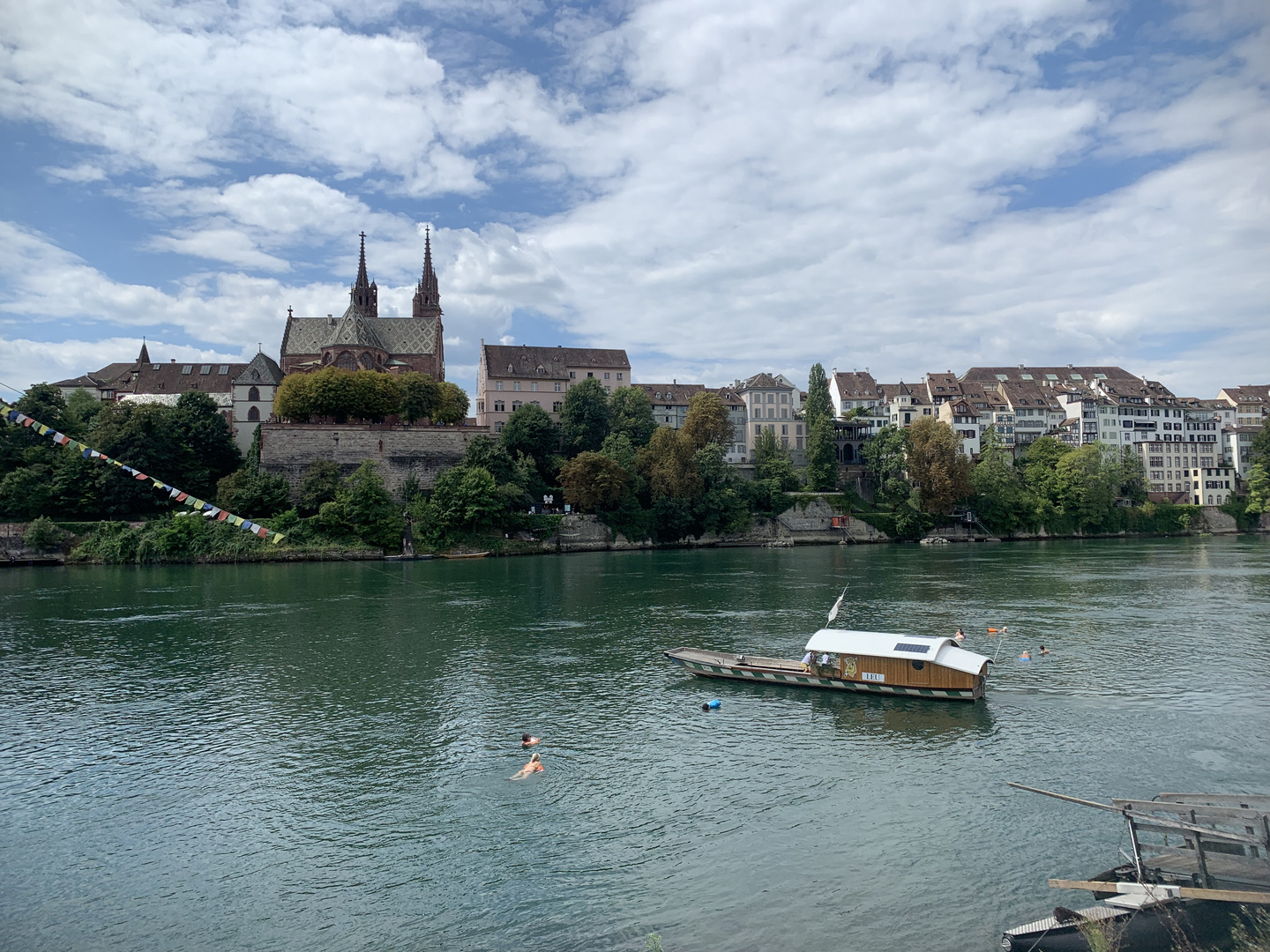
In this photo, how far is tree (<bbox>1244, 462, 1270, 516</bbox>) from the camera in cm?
10244

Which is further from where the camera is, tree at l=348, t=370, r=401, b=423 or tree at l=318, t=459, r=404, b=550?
tree at l=348, t=370, r=401, b=423

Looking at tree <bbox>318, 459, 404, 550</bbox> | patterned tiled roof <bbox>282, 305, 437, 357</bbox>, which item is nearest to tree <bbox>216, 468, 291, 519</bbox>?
tree <bbox>318, 459, 404, 550</bbox>

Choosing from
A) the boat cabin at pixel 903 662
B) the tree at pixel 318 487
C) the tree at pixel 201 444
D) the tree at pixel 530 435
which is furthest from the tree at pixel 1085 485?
the tree at pixel 201 444

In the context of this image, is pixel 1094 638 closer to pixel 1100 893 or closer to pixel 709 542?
pixel 1100 893

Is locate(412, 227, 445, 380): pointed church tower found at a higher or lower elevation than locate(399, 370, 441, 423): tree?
higher

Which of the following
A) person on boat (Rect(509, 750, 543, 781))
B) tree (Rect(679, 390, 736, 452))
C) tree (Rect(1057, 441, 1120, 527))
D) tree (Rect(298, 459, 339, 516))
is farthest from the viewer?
tree (Rect(1057, 441, 1120, 527))

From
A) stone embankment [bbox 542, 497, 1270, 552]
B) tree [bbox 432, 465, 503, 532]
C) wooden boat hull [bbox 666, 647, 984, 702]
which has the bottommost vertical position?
wooden boat hull [bbox 666, 647, 984, 702]

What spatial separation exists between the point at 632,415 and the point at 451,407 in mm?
22187

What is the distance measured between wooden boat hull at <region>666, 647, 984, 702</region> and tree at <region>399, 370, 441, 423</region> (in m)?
66.8

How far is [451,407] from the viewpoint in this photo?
9112 centimetres

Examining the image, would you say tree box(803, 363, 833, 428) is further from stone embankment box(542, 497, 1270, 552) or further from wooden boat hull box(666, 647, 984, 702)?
wooden boat hull box(666, 647, 984, 702)

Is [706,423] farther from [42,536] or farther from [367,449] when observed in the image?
[42,536]

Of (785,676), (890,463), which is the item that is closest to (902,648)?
(785,676)

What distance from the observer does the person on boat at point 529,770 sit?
18.6 m
